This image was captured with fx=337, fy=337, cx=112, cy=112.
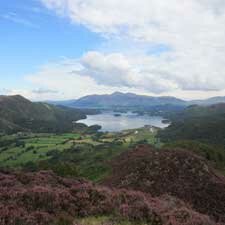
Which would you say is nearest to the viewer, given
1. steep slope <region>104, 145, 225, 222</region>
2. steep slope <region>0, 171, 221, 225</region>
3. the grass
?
steep slope <region>0, 171, 221, 225</region>

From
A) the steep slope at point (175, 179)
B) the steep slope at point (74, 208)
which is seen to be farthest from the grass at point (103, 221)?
the steep slope at point (175, 179)

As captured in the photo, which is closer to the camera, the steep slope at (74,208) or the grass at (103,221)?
the steep slope at (74,208)

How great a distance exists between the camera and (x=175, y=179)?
24.7 metres

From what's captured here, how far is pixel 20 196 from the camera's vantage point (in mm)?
11727

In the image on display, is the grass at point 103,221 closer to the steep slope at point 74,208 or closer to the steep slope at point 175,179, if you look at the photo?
the steep slope at point 74,208

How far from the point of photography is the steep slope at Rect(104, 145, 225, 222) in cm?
2145

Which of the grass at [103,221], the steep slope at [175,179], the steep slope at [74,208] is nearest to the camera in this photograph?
the steep slope at [74,208]

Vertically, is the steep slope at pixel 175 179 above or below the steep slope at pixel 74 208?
below

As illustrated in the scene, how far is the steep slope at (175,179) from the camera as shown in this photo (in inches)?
844

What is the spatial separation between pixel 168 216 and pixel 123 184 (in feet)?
44.0

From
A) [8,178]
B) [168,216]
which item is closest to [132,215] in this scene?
[168,216]

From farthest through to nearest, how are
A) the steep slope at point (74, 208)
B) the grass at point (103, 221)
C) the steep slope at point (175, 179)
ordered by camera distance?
the steep slope at point (175, 179)
the grass at point (103, 221)
the steep slope at point (74, 208)

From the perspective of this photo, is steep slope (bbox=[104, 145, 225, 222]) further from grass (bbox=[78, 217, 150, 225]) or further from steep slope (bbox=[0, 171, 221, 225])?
grass (bbox=[78, 217, 150, 225])

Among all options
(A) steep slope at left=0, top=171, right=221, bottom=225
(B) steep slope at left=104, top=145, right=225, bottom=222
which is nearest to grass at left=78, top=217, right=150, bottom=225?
(A) steep slope at left=0, top=171, right=221, bottom=225
